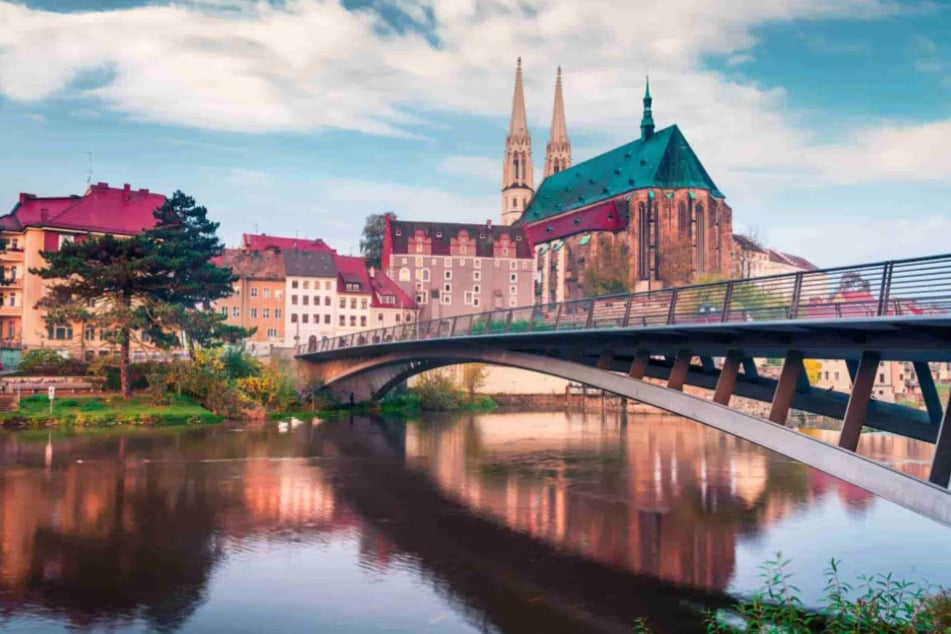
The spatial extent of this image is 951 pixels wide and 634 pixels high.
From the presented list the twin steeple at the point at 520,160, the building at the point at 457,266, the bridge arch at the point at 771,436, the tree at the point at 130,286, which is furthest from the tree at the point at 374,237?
the bridge arch at the point at 771,436

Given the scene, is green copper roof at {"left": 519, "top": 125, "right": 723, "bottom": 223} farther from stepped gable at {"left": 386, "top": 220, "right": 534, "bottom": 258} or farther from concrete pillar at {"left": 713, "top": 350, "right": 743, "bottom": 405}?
concrete pillar at {"left": 713, "top": 350, "right": 743, "bottom": 405}

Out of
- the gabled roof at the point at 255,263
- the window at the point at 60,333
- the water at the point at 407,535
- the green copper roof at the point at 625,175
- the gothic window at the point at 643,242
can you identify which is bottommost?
the water at the point at 407,535

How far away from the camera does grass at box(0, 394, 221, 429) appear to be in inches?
1971

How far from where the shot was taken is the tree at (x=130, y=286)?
2154 inches

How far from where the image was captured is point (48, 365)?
2363 inches

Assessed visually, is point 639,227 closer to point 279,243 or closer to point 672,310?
point 279,243

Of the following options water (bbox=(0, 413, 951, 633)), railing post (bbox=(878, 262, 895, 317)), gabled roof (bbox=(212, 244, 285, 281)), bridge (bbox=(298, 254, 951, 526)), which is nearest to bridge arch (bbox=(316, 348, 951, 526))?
bridge (bbox=(298, 254, 951, 526))

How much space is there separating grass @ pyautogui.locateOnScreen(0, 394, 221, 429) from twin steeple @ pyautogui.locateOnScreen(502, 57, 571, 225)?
104 m

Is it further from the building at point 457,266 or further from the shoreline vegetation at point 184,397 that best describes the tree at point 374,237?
the shoreline vegetation at point 184,397

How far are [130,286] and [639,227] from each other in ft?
244

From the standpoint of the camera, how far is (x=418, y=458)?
43.5 meters

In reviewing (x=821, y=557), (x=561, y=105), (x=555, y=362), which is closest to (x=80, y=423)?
(x=555, y=362)

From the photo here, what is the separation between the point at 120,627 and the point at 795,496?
23843mm

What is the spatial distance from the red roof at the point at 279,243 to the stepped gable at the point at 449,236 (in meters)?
9.80
